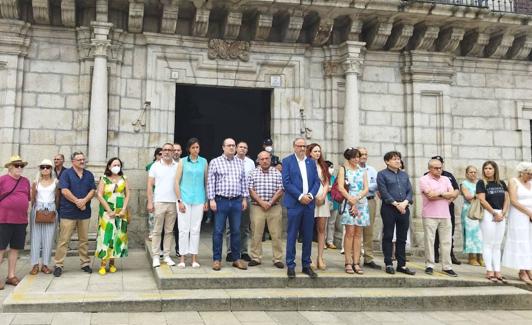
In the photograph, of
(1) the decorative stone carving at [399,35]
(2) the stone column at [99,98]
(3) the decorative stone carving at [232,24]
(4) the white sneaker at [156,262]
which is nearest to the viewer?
(4) the white sneaker at [156,262]

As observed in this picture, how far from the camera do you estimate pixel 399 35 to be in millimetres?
10555

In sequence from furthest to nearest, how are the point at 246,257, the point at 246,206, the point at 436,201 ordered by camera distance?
the point at 246,257, the point at 436,201, the point at 246,206

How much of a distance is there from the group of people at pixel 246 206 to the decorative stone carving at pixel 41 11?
12.5ft

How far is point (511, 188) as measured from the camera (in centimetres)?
702

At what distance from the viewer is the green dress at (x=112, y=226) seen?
21.9ft

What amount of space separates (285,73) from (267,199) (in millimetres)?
4548

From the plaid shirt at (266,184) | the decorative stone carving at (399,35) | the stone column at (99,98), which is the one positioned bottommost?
the plaid shirt at (266,184)

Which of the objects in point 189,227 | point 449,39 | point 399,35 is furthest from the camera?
point 449,39

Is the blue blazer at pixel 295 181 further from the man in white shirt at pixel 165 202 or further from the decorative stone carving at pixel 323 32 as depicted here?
the decorative stone carving at pixel 323 32

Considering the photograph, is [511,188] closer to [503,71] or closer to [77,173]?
[503,71]

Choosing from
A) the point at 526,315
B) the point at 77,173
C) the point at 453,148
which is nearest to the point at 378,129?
the point at 453,148

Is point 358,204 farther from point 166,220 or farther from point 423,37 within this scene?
point 423,37

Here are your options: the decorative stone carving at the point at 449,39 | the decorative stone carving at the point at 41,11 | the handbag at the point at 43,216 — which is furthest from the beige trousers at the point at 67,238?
the decorative stone carving at the point at 449,39

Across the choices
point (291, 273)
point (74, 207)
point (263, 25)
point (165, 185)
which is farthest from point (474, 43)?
point (74, 207)
